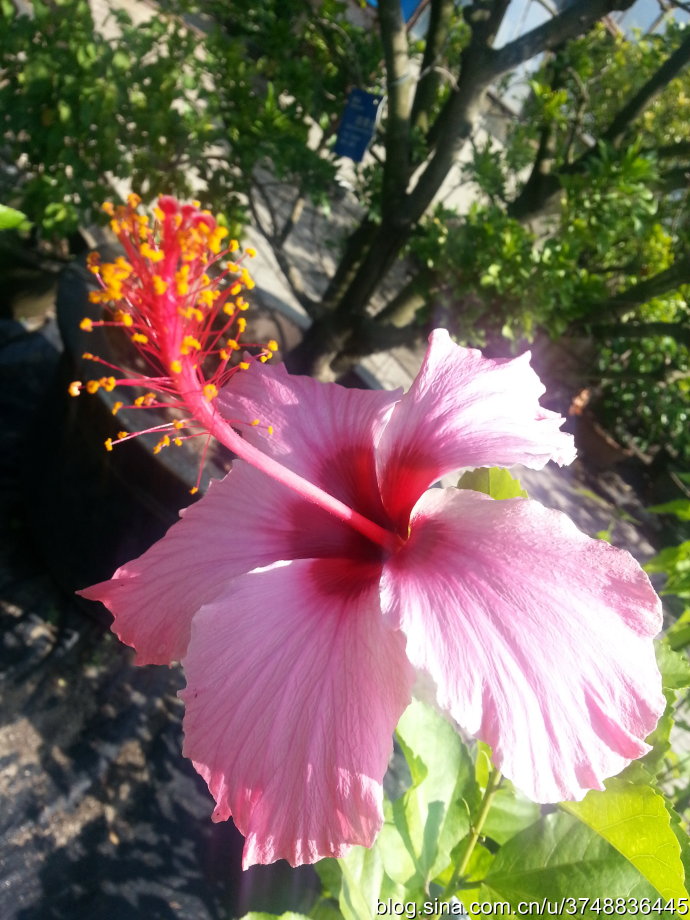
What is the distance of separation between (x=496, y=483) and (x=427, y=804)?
1.17 ft

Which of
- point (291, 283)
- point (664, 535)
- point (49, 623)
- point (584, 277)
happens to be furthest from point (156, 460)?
point (664, 535)

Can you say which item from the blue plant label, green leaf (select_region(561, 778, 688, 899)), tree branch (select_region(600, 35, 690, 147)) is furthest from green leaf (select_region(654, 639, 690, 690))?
tree branch (select_region(600, 35, 690, 147))

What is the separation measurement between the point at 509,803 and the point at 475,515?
39cm

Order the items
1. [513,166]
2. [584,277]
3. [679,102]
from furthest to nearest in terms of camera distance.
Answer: [679,102] → [513,166] → [584,277]

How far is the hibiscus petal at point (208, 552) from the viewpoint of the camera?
0.62 metres

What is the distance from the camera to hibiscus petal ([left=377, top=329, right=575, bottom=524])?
0.63m

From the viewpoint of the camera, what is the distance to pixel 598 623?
490 mm

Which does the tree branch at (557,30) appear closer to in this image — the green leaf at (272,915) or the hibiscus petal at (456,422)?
the hibiscus petal at (456,422)

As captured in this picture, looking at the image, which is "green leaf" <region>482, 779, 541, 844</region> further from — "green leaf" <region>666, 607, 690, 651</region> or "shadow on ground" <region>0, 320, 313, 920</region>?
"shadow on ground" <region>0, 320, 313, 920</region>

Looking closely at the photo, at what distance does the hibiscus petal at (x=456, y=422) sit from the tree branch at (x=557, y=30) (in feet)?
3.00

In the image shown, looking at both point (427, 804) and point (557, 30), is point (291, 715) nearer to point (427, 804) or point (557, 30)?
point (427, 804)

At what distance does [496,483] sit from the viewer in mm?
685

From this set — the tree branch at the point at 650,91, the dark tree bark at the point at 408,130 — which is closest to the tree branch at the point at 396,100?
the dark tree bark at the point at 408,130

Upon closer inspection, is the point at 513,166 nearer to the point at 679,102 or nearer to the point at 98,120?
the point at 98,120
